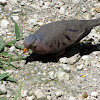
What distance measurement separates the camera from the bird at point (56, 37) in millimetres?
4570

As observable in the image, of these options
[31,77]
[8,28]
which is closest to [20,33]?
[8,28]

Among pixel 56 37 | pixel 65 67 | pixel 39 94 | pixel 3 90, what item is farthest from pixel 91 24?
pixel 3 90

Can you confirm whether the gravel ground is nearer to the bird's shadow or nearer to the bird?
the bird's shadow

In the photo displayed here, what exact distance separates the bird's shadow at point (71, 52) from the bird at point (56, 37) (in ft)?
0.60

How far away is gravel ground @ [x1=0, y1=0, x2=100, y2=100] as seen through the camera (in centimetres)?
414

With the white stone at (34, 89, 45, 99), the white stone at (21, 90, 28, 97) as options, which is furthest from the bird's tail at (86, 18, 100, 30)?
the white stone at (21, 90, 28, 97)

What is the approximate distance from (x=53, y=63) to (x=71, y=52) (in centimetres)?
49

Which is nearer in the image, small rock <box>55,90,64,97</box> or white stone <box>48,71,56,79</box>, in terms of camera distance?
small rock <box>55,90,64,97</box>

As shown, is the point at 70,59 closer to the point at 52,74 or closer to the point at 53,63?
the point at 53,63

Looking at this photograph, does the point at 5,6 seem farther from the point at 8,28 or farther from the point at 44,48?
the point at 44,48

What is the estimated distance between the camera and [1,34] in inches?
208

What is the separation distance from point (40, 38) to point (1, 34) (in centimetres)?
112

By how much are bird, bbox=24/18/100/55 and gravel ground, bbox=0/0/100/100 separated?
0.91ft

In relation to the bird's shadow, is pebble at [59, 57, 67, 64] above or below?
above
